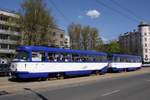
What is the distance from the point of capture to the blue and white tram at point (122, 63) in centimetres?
4481

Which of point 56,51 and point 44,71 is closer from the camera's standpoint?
point 44,71

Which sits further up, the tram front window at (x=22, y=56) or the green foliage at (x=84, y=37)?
the green foliage at (x=84, y=37)

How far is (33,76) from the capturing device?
2595cm

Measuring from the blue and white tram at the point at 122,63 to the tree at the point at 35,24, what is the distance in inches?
538

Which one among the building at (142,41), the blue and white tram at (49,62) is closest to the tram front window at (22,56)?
the blue and white tram at (49,62)

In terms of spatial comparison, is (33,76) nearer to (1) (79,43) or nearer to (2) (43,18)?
(2) (43,18)

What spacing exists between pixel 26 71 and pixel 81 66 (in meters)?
9.50

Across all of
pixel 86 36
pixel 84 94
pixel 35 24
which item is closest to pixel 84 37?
pixel 86 36

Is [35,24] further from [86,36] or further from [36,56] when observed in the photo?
[86,36]

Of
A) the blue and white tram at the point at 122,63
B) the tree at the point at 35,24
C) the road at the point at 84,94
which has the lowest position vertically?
the road at the point at 84,94

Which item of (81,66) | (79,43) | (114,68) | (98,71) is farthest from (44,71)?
(79,43)

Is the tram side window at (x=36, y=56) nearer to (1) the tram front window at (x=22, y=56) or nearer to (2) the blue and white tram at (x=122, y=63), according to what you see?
(1) the tram front window at (x=22, y=56)

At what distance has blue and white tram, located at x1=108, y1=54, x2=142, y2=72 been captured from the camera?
4481cm

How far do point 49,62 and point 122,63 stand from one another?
22.3m
